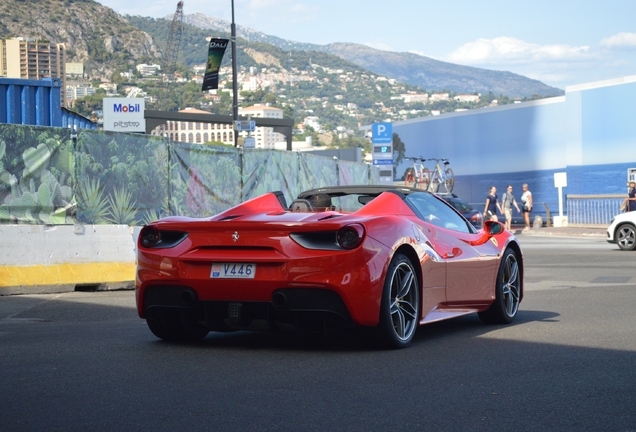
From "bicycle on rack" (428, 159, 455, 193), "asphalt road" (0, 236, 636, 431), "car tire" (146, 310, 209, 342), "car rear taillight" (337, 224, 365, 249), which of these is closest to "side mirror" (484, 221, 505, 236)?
"asphalt road" (0, 236, 636, 431)

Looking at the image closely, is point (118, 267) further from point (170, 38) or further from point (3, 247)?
point (170, 38)

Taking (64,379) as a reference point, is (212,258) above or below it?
above

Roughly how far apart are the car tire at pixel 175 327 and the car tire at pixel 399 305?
1.44 m

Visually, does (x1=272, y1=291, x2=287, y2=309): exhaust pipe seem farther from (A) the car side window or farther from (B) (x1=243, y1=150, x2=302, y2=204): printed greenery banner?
(B) (x1=243, y1=150, x2=302, y2=204): printed greenery banner

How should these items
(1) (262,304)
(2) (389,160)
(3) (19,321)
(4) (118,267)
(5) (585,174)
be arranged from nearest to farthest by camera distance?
(1) (262,304) → (3) (19,321) → (4) (118,267) → (5) (585,174) → (2) (389,160)

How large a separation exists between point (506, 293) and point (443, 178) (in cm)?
3750

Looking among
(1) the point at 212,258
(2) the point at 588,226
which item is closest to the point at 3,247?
(1) the point at 212,258

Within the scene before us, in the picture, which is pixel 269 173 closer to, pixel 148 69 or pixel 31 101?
pixel 31 101

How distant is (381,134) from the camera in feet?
163

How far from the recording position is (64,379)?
17.9 ft

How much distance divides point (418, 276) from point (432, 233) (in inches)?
19.8

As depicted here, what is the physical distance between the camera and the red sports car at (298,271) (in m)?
6.23

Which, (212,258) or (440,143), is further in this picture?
(440,143)

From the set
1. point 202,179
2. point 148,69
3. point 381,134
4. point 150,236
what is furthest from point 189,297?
point 148,69
